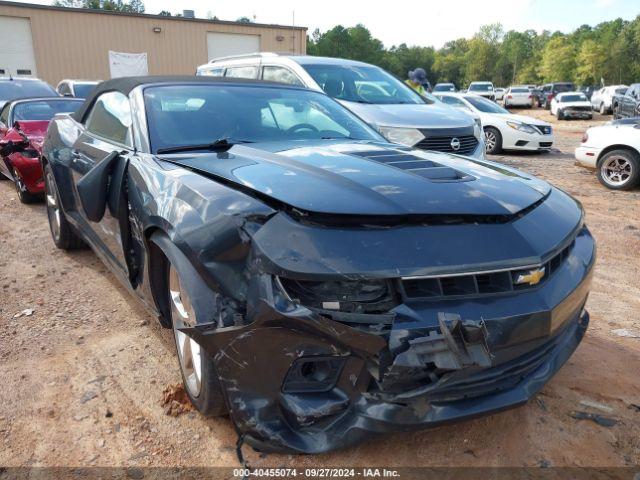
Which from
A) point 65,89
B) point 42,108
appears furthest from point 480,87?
point 42,108

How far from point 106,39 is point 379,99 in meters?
20.4

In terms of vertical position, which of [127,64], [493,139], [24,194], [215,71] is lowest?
[24,194]

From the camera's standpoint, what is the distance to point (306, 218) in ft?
6.27

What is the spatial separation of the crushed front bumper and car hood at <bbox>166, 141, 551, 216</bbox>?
1.29 feet

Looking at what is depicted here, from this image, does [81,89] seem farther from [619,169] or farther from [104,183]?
[619,169]

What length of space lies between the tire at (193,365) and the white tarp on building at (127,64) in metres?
23.7

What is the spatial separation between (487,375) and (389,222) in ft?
2.22

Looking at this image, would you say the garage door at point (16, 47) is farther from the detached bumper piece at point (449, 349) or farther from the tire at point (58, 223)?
the detached bumper piece at point (449, 349)

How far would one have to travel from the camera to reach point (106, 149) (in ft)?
10.6

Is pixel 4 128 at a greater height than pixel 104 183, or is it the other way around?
pixel 104 183

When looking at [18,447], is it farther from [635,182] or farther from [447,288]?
[635,182]

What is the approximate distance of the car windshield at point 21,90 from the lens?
10484 mm

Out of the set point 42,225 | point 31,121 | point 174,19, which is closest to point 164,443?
point 42,225

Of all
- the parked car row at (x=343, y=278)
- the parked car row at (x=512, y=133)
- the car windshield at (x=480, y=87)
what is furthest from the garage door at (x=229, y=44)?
the parked car row at (x=343, y=278)
